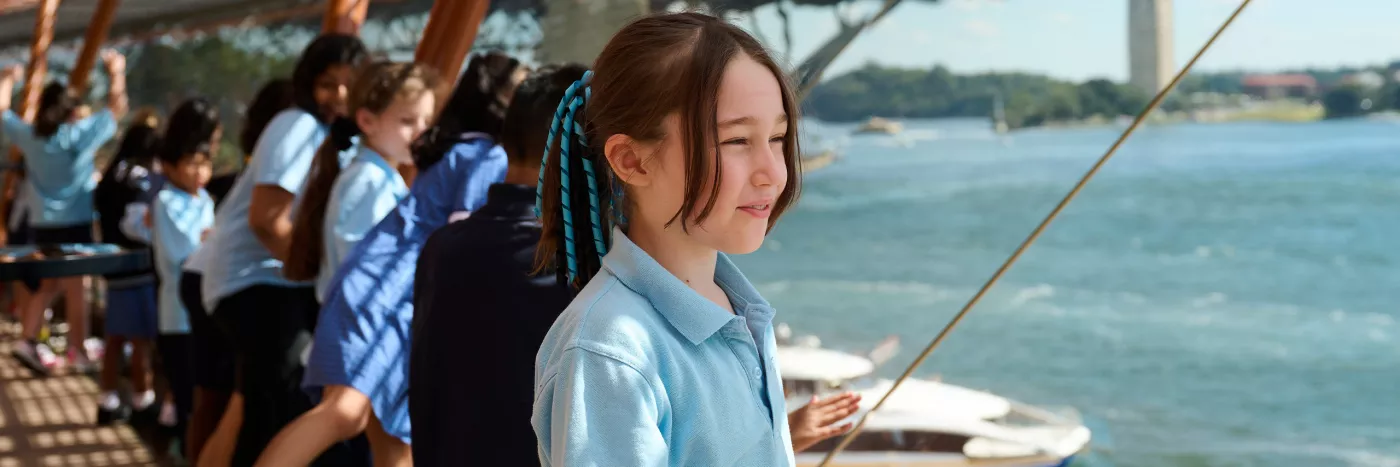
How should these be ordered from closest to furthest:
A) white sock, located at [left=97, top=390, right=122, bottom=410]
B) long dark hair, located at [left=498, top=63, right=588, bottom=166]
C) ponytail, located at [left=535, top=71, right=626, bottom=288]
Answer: ponytail, located at [left=535, top=71, right=626, bottom=288] → long dark hair, located at [left=498, top=63, right=588, bottom=166] → white sock, located at [left=97, top=390, right=122, bottom=410]

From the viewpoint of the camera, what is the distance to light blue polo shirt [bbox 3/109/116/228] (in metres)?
5.05

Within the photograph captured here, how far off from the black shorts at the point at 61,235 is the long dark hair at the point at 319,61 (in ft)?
9.71

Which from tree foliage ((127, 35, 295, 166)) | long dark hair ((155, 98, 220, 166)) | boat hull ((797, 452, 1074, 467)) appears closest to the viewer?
long dark hair ((155, 98, 220, 166))

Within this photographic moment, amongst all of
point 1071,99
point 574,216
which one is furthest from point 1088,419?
point 574,216

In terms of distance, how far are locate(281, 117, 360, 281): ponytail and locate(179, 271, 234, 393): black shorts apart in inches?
27.0

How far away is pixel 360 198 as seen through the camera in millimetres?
2125

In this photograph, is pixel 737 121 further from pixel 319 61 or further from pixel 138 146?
pixel 138 146

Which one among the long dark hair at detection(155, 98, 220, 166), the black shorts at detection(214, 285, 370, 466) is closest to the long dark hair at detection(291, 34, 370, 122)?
the black shorts at detection(214, 285, 370, 466)

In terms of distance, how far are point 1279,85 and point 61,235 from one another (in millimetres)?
41719

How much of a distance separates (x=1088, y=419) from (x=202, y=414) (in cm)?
3397

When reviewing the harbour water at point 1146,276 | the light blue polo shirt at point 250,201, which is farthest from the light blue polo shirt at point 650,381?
the harbour water at point 1146,276

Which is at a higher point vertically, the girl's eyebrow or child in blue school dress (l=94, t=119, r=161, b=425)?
the girl's eyebrow

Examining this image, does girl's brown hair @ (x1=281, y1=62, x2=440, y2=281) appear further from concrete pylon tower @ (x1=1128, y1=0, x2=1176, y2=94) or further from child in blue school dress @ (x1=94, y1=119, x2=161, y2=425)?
concrete pylon tower @ (x1=1128, y1=0, x2=1176, y2=94)

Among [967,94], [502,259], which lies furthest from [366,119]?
[967,94]
